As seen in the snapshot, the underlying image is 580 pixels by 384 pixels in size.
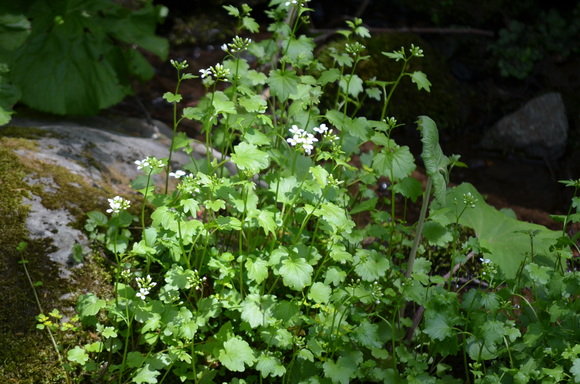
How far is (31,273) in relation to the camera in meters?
2.92

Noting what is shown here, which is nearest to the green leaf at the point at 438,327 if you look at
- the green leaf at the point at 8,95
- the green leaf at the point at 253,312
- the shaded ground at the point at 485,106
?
the green leaf at the point at 253,312

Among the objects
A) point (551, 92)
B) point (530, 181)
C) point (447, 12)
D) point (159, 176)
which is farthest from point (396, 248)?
point (447, 12)

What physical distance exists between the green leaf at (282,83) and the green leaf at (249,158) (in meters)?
0.27

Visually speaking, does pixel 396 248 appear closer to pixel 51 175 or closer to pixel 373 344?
pixel 373 344

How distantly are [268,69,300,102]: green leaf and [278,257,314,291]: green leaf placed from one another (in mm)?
689

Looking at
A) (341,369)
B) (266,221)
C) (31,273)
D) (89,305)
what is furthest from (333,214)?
(31,273)

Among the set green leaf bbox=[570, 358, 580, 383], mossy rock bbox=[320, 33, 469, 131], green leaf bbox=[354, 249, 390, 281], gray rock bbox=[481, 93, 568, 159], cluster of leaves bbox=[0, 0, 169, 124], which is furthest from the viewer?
gray rock bbox=[481, 93, 568, 159]

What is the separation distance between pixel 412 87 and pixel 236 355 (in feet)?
11.4

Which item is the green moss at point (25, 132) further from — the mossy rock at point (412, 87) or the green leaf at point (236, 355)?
the mossy rock at point (412, 87)

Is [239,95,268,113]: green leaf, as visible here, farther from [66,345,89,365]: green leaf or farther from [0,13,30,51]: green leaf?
[0,13,30,51]: green leaf

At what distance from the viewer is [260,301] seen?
106 inches

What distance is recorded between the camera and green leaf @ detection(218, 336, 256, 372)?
8.15 feet

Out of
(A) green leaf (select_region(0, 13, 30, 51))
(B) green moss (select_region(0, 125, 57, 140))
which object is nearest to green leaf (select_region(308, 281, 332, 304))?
(B) green moss (select_region(0, 125, 57, 140))

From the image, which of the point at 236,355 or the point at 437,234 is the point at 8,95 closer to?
the point at 236,355
